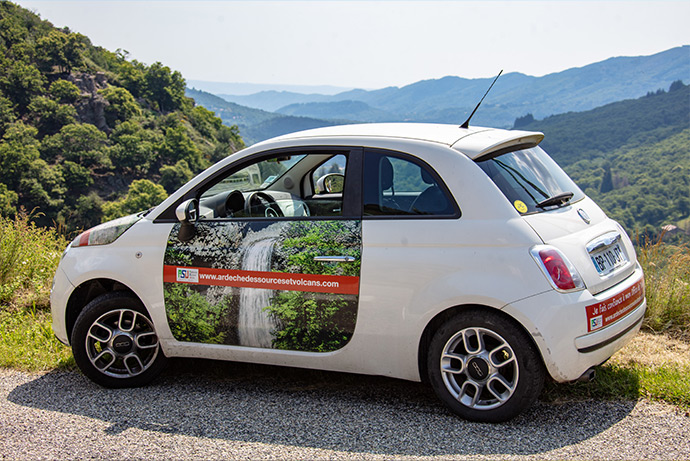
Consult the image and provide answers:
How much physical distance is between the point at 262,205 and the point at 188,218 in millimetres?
537

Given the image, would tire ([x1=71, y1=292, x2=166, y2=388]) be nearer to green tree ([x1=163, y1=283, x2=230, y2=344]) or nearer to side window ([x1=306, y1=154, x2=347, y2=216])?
green tree ([x1=163, y1=283, x2=230, y2=344])

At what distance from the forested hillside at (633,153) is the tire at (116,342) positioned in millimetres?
95226

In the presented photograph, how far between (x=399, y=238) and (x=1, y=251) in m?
5.40

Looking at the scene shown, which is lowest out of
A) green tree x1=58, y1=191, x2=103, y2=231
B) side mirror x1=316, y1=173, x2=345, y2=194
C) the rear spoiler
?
green tree x1=58, y1=191, x2=103, y2=231

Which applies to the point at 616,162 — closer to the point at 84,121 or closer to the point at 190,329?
the point at 84,121

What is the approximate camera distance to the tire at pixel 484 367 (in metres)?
3.16

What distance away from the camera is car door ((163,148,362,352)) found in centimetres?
354

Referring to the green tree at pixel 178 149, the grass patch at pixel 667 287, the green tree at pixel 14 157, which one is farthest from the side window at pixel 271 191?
the green tree at pixel 178 149

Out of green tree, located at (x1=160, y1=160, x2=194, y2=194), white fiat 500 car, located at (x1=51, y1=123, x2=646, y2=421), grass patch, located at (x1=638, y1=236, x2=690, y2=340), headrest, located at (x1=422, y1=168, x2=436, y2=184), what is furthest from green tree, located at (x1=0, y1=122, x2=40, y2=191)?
headrest, located at (x1=422, y1=168, x2=436, y2=184)

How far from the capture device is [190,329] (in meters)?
3.92

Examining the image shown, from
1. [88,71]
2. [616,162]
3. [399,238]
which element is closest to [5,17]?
[88,71]

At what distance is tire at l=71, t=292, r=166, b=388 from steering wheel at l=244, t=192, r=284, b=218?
39.3 inches

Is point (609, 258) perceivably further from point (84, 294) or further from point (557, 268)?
point (84, 294)

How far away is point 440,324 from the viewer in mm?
3400
